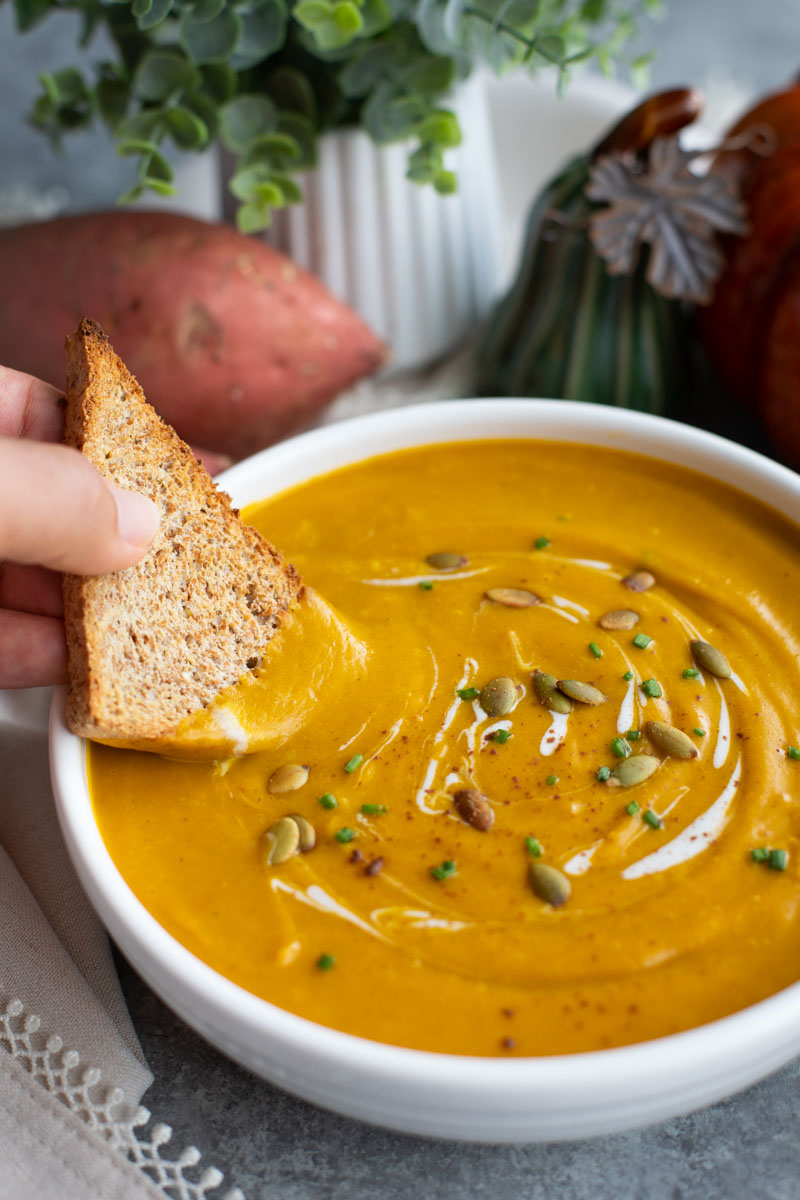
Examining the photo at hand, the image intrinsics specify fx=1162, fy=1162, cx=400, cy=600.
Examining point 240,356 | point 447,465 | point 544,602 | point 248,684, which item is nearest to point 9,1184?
point 248,684

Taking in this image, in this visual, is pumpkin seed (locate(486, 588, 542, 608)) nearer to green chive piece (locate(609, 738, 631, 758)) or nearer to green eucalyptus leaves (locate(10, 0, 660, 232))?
green chive piece (locate(609, 738, 631, 758))


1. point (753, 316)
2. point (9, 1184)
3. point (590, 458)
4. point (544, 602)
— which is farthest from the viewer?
point (753, 316)

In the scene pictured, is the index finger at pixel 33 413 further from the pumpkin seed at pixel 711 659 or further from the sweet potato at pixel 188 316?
the pumpkin seed at pixel 711 659

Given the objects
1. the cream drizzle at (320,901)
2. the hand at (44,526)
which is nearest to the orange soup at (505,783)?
the cream drizzle at (320,901)

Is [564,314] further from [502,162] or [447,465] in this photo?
[502,162]

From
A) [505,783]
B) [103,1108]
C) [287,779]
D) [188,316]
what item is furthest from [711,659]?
[188,316]

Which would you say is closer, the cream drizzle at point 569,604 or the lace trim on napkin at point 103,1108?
the lace trim on napkin at point 103,1108

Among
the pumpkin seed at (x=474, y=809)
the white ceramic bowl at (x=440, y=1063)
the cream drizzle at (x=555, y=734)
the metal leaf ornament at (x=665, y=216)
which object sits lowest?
the white ceramic bowl at (x=440, y=1063)

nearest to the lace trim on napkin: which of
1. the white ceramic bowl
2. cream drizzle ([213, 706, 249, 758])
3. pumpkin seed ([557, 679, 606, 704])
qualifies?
the white ceramic bowl
